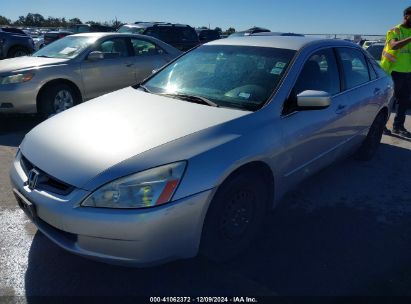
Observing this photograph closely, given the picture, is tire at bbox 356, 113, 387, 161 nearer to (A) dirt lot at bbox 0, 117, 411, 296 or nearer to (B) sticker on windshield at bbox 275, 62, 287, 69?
(A) dirt lot at bbox 0, 117, 411, 296

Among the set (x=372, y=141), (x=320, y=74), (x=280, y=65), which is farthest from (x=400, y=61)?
(x=280, y=65)

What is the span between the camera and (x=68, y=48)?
22.4ft

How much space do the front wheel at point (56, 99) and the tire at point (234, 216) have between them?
174 inches

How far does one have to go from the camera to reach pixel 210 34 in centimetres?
1992

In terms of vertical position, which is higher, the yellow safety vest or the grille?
the yellow safety vest

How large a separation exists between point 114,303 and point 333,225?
6.57 feet

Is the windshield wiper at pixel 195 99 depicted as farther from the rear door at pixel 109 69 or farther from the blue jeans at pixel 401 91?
the blue jeans at pixel 401 91

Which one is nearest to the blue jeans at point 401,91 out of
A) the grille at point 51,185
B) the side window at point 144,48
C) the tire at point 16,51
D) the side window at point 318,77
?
the side window at point 318,77

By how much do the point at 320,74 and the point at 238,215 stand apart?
5.43 feet

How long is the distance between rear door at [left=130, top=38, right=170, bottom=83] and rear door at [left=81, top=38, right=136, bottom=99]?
0.12 metres

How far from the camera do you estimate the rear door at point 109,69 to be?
6656 mm

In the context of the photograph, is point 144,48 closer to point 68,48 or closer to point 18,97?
A: point 68,48

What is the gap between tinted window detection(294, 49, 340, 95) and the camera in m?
3.31

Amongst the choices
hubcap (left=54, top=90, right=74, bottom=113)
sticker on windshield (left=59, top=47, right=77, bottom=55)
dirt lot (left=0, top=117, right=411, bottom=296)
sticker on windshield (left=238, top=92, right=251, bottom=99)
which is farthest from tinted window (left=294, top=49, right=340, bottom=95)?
sticker on windshield (left=59, top=47, right=77, bottom=55)
